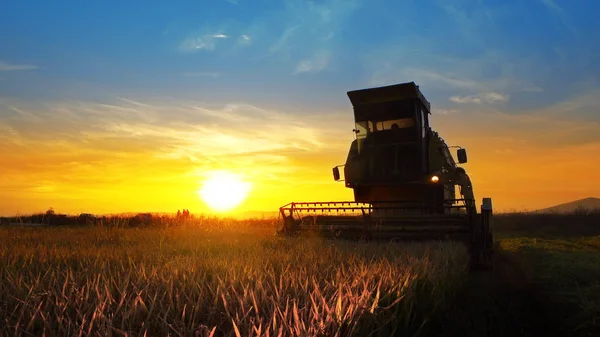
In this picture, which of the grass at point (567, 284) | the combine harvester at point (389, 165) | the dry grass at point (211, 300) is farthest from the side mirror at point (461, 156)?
the dry grass at point (211, 300)

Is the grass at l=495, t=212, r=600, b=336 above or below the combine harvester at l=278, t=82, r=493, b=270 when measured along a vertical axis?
below

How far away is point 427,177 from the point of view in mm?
13055

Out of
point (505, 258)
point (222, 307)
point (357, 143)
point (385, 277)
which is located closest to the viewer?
point (222, 307)

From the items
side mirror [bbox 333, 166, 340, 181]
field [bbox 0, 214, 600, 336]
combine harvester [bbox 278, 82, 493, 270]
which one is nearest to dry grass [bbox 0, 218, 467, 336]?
field [bbox 0, 214, 600, 336]

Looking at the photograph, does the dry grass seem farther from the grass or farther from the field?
the grass

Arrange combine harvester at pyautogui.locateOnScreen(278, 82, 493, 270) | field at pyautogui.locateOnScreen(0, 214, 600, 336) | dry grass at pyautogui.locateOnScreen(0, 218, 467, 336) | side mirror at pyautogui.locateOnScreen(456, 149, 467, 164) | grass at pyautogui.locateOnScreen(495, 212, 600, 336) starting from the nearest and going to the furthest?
1. dry grass at pyautogui.locateOnScreen(0, 218, 467, 336)
2. field at pyautogui.locateOnScreen(0, 214, 600, 336)
3. grass at pyautogui.locateOnScreen(495, 212, 600, 336)
4. combine harvester at pyautogui.locateOnScreen(278, 82, 493, 270)
5. side mirror at pyautogui.locateOnScreen(456, 149, 467, 164)

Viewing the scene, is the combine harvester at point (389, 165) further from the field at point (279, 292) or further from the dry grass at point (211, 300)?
the dry grass at point (211, 300)

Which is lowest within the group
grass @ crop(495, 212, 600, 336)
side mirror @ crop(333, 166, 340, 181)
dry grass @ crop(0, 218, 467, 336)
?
grass @ crop(495, 212, 600, 336)

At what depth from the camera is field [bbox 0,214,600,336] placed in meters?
2.44

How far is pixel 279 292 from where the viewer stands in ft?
9.95

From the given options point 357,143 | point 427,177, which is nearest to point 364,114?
point 357,143

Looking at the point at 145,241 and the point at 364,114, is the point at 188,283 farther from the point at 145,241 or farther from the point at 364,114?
the point at 364,114

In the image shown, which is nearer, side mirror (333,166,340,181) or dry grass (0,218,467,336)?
dry grass (0,218,467,336)

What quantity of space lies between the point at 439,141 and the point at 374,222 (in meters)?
4.67
